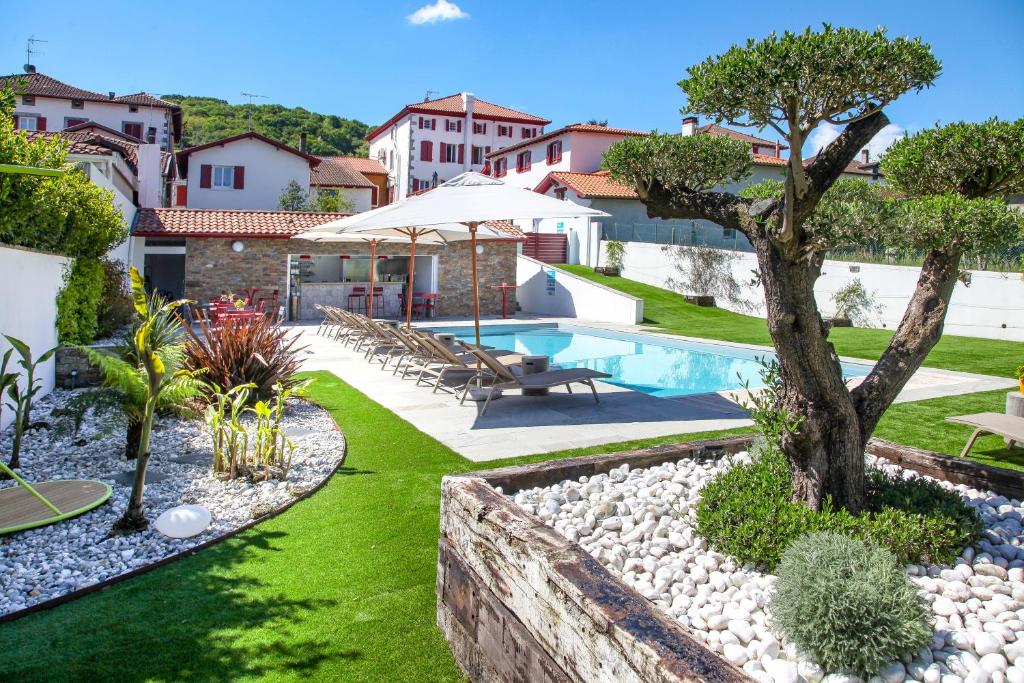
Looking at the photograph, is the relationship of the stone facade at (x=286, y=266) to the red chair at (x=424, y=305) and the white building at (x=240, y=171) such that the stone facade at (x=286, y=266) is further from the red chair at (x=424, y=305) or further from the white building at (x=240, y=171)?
the white building at (x=240, y=171)

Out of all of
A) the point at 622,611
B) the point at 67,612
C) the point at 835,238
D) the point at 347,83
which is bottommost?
the point at 67,612

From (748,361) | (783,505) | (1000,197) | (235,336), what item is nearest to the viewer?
(783,505)

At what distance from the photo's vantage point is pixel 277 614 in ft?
12.7

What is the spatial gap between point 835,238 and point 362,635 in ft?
10.8

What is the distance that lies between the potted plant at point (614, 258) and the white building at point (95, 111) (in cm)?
3132

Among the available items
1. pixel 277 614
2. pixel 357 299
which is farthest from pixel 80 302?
pixel 357 299

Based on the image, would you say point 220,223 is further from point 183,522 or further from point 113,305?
point 183,522

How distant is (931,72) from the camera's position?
3607mm

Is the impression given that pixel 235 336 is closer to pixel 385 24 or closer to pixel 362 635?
pixel 362 635

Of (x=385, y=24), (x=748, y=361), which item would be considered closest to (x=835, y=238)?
(x=748, y=361)

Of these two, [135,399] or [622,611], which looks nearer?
[622,611]

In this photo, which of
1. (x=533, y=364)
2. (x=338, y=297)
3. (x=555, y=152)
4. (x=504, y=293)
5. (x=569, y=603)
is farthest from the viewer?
(x=555, y=152)

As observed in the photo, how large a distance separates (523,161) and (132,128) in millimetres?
25457

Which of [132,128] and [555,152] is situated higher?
[132,128]
